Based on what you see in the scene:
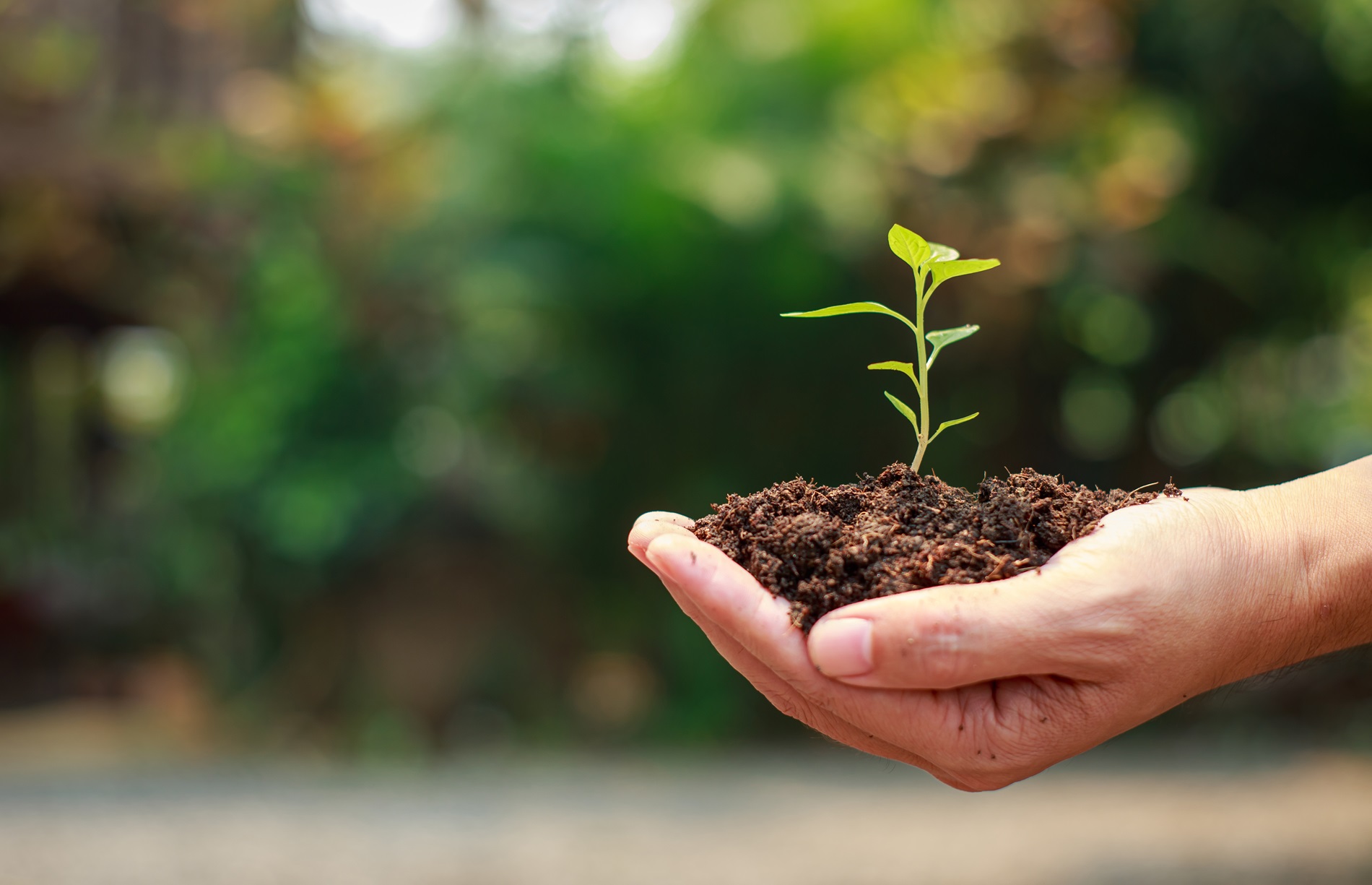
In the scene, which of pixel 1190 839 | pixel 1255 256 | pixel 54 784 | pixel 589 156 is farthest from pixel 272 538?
pixel 1255 256

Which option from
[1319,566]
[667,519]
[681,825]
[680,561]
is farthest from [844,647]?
[681,825]

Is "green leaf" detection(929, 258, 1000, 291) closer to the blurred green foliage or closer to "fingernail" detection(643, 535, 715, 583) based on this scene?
"fingernail" detection(643, 535, 715, 583)

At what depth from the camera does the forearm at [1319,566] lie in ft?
3.96

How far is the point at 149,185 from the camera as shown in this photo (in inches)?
200

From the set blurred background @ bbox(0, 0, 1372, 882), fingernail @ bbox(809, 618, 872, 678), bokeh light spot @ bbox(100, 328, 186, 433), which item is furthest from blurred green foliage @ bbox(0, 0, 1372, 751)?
fingernail @ bbox(809, 618, 872, 678)

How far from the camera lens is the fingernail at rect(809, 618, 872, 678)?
3.21 ft

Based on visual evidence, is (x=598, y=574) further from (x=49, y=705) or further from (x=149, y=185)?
(x=49, y=705)

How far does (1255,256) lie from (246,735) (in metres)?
5.10

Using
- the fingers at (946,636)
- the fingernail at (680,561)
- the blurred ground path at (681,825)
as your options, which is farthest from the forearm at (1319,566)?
the blurred ground path at (681,825)

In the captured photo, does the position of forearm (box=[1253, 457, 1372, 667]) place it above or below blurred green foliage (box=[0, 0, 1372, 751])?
below

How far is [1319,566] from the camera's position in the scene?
1.22 meters

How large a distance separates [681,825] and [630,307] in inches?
85.0

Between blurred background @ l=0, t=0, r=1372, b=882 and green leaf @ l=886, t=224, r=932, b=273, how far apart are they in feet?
10.6

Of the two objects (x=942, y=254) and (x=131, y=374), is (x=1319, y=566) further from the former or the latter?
(x=131, y=374)
